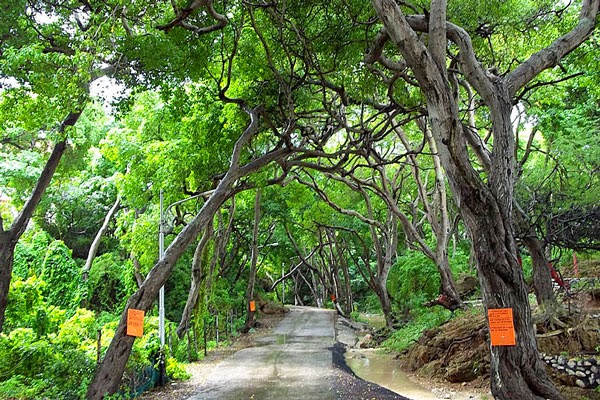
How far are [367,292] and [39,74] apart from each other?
42.4 meters

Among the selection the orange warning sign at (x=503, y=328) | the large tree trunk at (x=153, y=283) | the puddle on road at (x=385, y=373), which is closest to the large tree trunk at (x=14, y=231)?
the large tree trunk at (x=153, y=283)

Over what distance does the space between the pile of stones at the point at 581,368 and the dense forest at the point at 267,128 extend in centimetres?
91

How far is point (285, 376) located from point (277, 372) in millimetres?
725

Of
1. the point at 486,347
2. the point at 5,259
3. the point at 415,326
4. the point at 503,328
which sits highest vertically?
the point at 5,259

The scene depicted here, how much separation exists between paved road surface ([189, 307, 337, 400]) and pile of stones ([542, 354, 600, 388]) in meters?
4.59

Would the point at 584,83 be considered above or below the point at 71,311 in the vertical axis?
above

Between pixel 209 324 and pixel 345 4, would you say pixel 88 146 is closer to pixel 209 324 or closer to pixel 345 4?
pixel 209 324

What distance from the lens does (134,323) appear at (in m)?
10.0

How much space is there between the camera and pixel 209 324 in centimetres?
2259

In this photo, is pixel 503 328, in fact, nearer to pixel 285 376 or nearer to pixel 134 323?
pixel 134 323

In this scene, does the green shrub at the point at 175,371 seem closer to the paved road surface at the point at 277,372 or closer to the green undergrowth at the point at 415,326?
the paved road surface at the point at 277,372

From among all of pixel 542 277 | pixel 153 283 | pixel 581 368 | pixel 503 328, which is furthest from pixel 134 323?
pixel 581 368

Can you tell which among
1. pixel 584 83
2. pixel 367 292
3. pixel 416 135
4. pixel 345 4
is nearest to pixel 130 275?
pixel 416 135

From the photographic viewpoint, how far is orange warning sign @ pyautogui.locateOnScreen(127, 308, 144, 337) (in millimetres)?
9992
